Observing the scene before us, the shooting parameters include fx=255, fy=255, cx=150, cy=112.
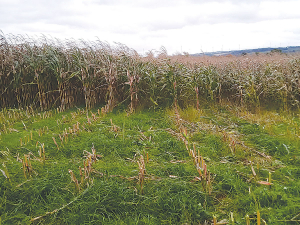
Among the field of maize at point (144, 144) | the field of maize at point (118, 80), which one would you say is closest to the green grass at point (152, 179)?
the field of maize at point (144, 144)

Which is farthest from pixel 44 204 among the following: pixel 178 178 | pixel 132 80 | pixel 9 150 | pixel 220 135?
pixel 132 80

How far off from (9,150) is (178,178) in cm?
259

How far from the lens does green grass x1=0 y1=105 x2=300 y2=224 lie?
2.31m

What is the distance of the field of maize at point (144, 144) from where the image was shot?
2387 millimetres

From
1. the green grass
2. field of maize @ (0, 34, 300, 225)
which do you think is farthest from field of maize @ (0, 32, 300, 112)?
the green grass

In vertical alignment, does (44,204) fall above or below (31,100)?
below

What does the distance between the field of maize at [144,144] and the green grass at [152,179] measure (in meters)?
0.01

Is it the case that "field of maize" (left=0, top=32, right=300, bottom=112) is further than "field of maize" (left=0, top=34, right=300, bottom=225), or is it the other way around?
"field of maize" (left=0, top=32, right=300, bottom=112)

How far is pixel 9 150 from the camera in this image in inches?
149

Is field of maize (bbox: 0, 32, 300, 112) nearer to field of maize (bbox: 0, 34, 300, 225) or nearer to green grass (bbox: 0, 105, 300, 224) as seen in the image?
field of maize (bbox: 0, 34, 300, 225)

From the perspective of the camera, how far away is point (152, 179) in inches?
110

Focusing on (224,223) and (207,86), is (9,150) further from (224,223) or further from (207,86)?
(207,86)

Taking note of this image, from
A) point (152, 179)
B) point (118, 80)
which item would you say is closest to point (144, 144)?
point (152, 179)

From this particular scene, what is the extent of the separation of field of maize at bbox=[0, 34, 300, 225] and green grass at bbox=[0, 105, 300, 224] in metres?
0.01
